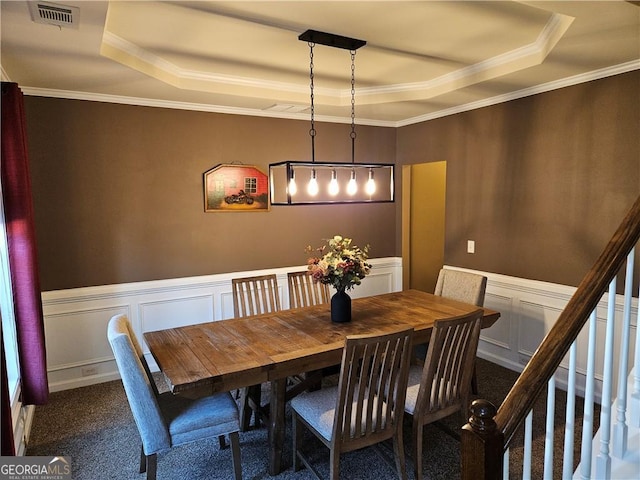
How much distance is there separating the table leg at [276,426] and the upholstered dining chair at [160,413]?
0.22 meters

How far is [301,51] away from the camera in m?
3.11

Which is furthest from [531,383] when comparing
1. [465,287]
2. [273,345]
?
[465,287]

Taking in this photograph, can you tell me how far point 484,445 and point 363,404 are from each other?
3.65ft

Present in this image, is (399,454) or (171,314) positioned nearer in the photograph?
(399,454)

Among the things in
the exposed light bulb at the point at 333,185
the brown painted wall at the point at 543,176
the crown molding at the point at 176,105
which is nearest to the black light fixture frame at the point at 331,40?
the exposed light bulb at the point at 333,185

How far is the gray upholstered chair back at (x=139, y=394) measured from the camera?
2.07 m

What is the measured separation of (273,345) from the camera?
2518 millimetres

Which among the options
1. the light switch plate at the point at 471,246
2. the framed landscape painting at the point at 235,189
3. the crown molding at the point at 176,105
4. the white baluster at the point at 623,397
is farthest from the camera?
the light switch plate at the point at 471,246

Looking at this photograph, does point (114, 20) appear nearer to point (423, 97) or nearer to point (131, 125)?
point (131, 125)

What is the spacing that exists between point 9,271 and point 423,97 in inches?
143

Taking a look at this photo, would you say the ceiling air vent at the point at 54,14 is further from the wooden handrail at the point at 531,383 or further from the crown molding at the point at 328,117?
the wooden handrail at the point at 531,383

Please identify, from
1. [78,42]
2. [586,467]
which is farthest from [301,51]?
[586,467]

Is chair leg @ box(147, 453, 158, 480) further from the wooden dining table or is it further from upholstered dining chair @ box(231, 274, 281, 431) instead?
upholstered dining chair @ box(231, 274, 281, 431)

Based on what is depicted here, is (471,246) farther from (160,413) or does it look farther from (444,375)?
(160,413)
